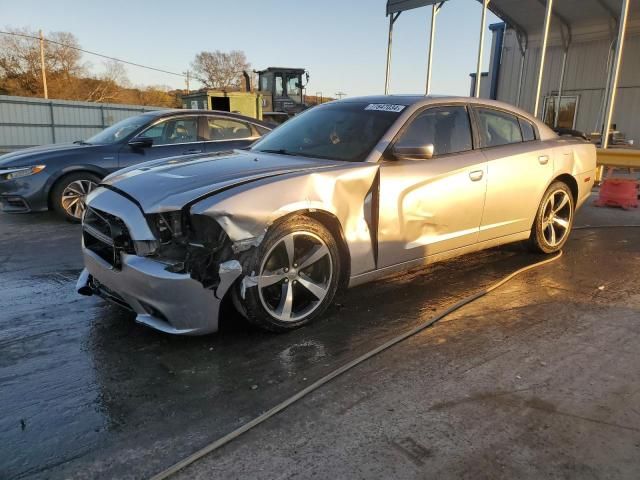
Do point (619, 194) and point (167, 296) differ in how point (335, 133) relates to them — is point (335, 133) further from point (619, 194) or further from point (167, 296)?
point (619, 194)

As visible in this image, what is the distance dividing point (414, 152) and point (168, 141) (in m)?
4.71

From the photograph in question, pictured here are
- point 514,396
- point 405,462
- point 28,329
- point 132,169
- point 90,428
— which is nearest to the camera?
point 405,462

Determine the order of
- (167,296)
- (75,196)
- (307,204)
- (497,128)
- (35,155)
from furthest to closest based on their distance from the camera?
(75,196), (35,155), (497,128), (307,204), (167,296)

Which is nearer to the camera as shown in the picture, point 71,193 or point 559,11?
point 71,193

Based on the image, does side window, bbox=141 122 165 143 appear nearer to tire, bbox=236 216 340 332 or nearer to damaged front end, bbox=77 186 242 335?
damaged front end, bbox=77 186 242 335

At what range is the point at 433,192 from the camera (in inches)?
154

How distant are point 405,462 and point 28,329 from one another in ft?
8.83

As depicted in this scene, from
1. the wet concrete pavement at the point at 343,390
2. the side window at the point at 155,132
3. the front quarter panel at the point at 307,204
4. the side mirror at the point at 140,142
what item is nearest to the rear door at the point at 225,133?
the side window at the point at 155,132

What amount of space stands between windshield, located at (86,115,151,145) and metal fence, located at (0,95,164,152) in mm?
14348

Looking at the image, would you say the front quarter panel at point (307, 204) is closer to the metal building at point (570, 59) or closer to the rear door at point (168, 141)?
the rear door at point (168, 141)

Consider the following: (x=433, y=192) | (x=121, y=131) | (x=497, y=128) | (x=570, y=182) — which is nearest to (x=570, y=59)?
(x=570, y=182)

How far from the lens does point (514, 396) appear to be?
8.67 ft

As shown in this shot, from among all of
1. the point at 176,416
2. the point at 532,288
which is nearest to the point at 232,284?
the point at 176,416

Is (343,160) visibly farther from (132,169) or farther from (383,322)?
(132,169)
